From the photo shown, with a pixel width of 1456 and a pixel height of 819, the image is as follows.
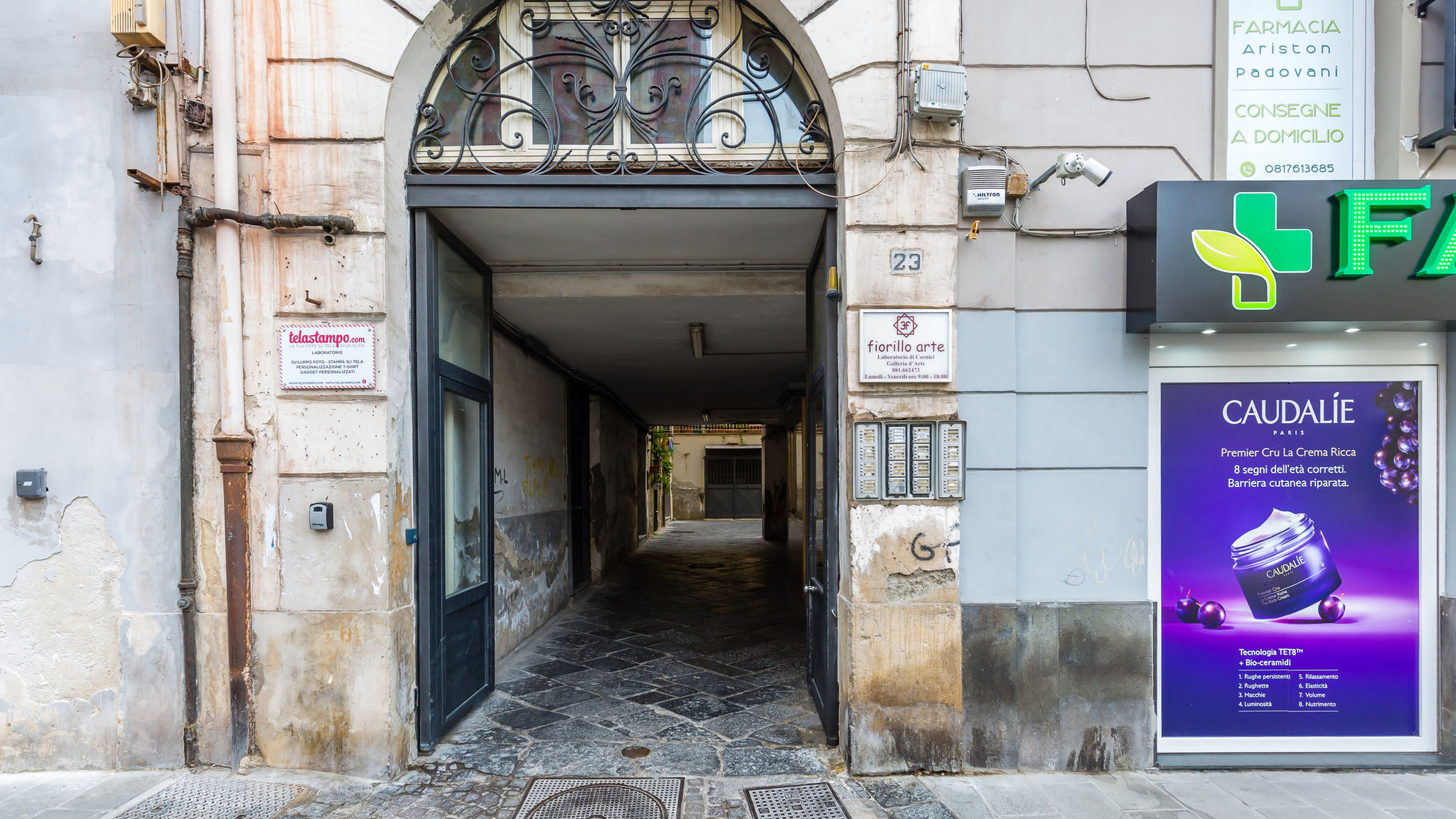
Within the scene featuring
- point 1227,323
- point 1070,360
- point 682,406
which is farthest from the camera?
point 682,406

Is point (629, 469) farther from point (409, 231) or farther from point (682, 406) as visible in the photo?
point (409, 231)

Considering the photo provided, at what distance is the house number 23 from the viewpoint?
152 inches

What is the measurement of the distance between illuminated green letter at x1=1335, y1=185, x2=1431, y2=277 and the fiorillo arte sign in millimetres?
5135

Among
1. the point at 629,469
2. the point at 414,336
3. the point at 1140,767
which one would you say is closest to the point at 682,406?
the point at 629,469

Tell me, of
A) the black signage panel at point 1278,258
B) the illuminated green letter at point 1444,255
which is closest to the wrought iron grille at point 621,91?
the black signage panel at point 1278,258

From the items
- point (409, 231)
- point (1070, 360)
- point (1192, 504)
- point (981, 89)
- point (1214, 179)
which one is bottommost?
point (1192, 504)

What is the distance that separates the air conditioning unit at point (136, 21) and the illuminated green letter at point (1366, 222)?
629 centimetres

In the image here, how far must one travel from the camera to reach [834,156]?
407 cm

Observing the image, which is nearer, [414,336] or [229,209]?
[229,209]

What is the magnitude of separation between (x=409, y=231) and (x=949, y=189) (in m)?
3.14

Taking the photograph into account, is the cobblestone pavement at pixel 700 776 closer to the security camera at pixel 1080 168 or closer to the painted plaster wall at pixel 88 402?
the painted plaster wall at pixel 88 402

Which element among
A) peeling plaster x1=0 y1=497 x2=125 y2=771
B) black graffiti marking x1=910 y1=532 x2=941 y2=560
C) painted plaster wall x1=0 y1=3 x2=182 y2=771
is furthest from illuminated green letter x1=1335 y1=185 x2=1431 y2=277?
peeling plaster x1=0 y1=497 x2=125 y2=771

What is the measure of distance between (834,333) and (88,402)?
4.17m

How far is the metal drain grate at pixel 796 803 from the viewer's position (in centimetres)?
338
